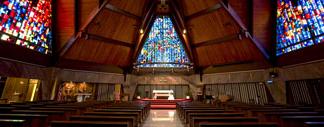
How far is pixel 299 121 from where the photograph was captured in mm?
3078

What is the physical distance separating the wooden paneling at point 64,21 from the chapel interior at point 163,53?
0.06 meters

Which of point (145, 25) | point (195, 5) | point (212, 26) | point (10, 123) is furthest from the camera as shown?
point (145, 25)

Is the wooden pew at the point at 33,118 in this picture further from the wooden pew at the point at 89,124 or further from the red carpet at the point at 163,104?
the red carpet at the point at 163,104

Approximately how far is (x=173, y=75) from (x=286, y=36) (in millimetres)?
10087

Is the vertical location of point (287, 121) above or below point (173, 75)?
below

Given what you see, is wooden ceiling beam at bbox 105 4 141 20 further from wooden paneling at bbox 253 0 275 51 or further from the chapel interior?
wooden paneling at bbox 253 0 275 51

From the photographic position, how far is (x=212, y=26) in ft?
38.9

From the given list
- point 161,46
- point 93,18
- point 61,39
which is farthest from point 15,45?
point 161,46

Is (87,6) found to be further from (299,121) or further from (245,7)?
(299,121)

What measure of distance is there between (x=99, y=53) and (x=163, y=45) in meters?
6.37

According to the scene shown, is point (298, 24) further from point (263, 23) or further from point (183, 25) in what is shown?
point (183, 25)

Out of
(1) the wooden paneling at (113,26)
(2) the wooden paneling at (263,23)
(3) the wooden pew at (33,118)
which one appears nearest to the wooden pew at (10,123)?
(3) the wooden pew at (33,118)

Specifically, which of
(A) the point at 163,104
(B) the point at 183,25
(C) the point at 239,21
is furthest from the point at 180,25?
(A) the point at 163,104

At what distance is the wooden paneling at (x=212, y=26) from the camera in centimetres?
1064
